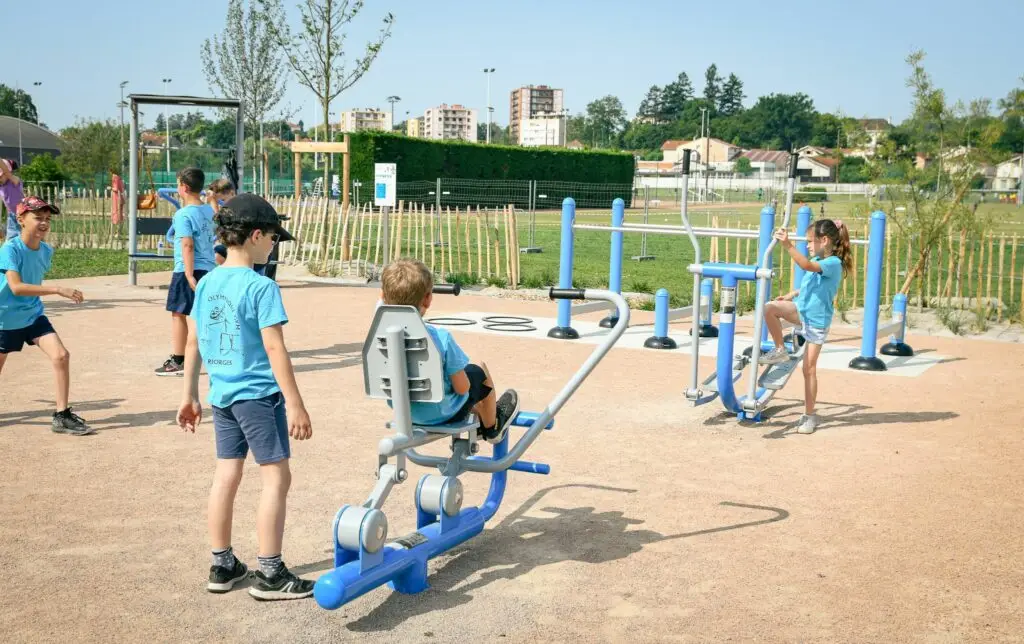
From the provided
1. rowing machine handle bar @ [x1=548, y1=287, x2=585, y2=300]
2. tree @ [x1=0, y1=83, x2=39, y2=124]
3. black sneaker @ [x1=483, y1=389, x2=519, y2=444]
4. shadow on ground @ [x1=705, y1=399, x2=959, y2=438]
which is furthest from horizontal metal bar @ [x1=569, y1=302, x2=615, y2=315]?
tree @ [x1=0, y1=83, x2=39, y2=124]

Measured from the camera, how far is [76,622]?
11.7ft

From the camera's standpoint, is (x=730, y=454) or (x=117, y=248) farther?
(x=117, y=248)

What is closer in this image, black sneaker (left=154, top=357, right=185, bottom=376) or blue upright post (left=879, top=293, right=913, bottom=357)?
black sneaker (left=154, top=357, right=185, bottom=376)

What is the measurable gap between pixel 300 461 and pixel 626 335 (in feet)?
18.9

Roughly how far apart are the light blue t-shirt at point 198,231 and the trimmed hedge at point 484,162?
31.6 meters

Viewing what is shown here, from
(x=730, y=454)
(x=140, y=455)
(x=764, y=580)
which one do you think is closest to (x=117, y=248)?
(x=140, y=455)

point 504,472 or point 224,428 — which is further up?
point 224,428

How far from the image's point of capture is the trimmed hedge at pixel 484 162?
131ft

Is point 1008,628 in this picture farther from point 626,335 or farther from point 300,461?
point 626,335

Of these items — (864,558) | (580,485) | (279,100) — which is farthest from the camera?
(279,100)

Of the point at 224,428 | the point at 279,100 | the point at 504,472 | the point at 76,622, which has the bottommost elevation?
the point at 76,622

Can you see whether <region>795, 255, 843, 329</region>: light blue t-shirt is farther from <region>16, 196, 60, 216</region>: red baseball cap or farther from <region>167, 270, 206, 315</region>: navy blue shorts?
<region>16, 196, 60, 216</region>: red baseball cap

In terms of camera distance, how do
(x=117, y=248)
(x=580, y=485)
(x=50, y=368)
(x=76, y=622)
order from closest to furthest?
(x=76, y=622) → (x=580, y=485) → (x=50, y=368) → (x=117, y=248)

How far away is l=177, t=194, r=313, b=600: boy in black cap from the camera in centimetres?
366
